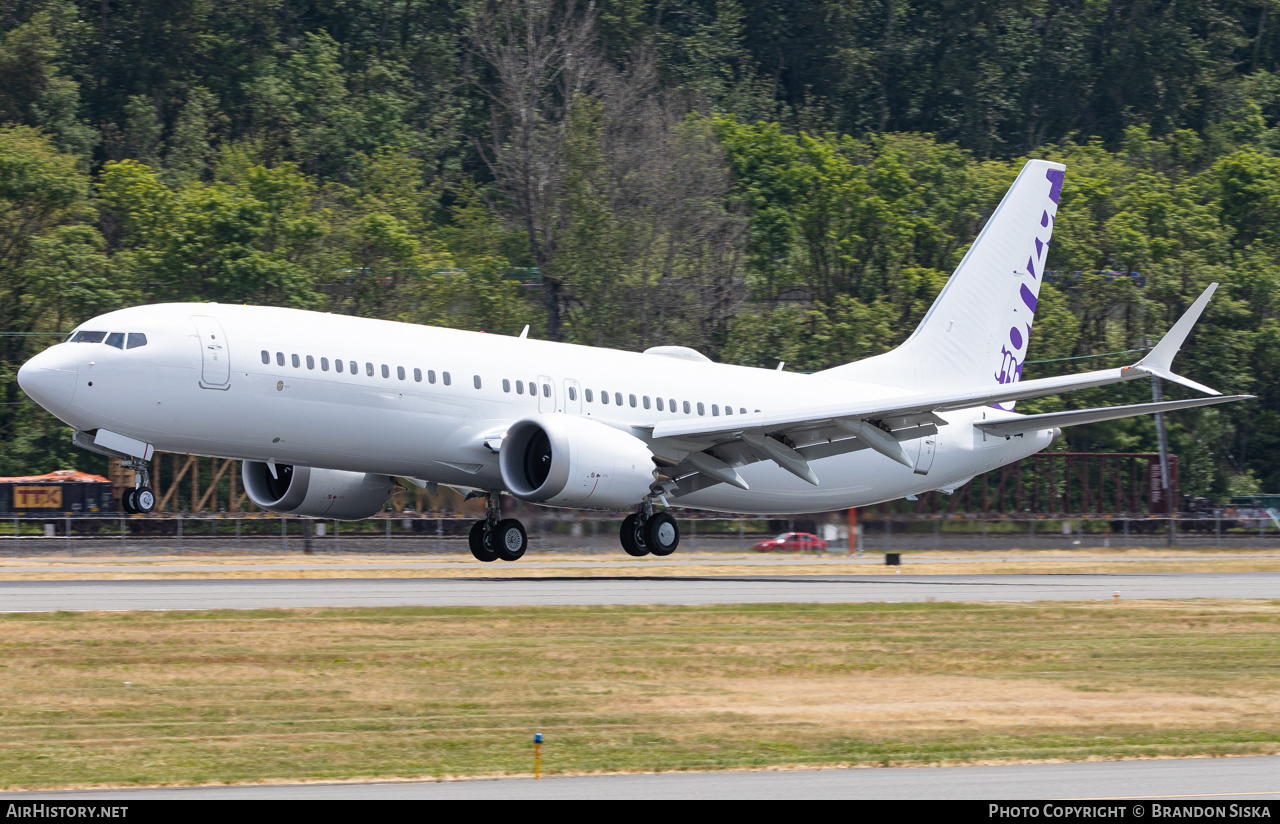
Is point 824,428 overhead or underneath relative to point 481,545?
overhead

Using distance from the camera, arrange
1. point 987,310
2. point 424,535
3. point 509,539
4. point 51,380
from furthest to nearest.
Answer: point 424,535 < point 987,310 < point 509,539 < point 51,380

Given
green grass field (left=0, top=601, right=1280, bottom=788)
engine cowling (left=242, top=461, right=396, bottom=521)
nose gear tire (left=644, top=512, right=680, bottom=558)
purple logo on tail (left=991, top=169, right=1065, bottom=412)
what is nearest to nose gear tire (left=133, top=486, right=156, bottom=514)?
green grass field (left=0, top=601, right=1280, bottom=788)

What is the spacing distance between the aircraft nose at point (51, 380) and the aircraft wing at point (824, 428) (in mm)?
12321

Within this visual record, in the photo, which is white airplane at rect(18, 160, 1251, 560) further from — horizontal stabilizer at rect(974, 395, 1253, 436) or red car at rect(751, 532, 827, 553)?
red car at rect(751, 532, 827, 553)

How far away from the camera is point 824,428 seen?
120ft

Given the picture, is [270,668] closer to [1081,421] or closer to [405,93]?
[1081,421]

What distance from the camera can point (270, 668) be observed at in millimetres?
20922

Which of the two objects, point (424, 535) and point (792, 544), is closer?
point (792, 544)

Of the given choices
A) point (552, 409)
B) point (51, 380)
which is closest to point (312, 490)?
point (552, 409)

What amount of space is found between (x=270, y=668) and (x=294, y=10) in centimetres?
9380

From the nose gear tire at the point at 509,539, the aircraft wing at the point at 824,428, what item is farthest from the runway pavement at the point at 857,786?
the nose gear tire at the point at 509,539

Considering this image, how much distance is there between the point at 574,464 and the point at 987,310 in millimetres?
15353

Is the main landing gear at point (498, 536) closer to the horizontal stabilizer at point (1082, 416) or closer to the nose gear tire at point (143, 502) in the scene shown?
the nose gear tire at point (143, 502)

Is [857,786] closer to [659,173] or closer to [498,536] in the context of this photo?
[498,536]
